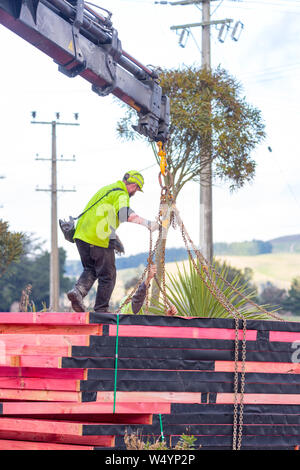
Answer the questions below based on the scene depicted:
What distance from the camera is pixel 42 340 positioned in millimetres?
6324

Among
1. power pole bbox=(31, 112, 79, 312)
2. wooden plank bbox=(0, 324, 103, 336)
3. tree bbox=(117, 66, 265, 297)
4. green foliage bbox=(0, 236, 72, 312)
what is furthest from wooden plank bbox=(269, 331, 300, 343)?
green foliage bbox=(0, 236, 72, 312)

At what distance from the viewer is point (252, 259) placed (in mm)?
165125

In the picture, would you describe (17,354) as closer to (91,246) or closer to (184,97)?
(91,246)

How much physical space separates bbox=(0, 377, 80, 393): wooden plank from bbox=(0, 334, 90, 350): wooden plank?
1.14 feet

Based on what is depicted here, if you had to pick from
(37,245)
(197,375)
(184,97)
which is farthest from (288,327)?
(37,245)

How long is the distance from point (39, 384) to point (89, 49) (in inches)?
156

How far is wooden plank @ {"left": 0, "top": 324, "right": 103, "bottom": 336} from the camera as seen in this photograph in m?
6.33

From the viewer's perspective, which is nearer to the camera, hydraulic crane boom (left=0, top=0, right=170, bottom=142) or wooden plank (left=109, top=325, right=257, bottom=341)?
wooden plank (left=109, top=325, right=257, bottom=341)

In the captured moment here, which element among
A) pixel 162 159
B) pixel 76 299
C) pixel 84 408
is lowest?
pixel 84 408

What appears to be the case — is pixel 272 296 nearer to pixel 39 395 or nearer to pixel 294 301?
pixel 294 301

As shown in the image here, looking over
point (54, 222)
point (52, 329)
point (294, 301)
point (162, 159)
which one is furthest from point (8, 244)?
point (294, 301)

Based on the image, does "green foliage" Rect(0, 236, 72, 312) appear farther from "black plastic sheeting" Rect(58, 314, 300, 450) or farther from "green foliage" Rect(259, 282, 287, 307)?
"black plastic sheeting" Rect(58, 314, 300, 450)

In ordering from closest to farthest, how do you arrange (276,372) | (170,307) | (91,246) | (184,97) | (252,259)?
(276,372) < (91,246) < (170,307) < (184,97) < (252,259)

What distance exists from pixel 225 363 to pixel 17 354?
200 centimetres
